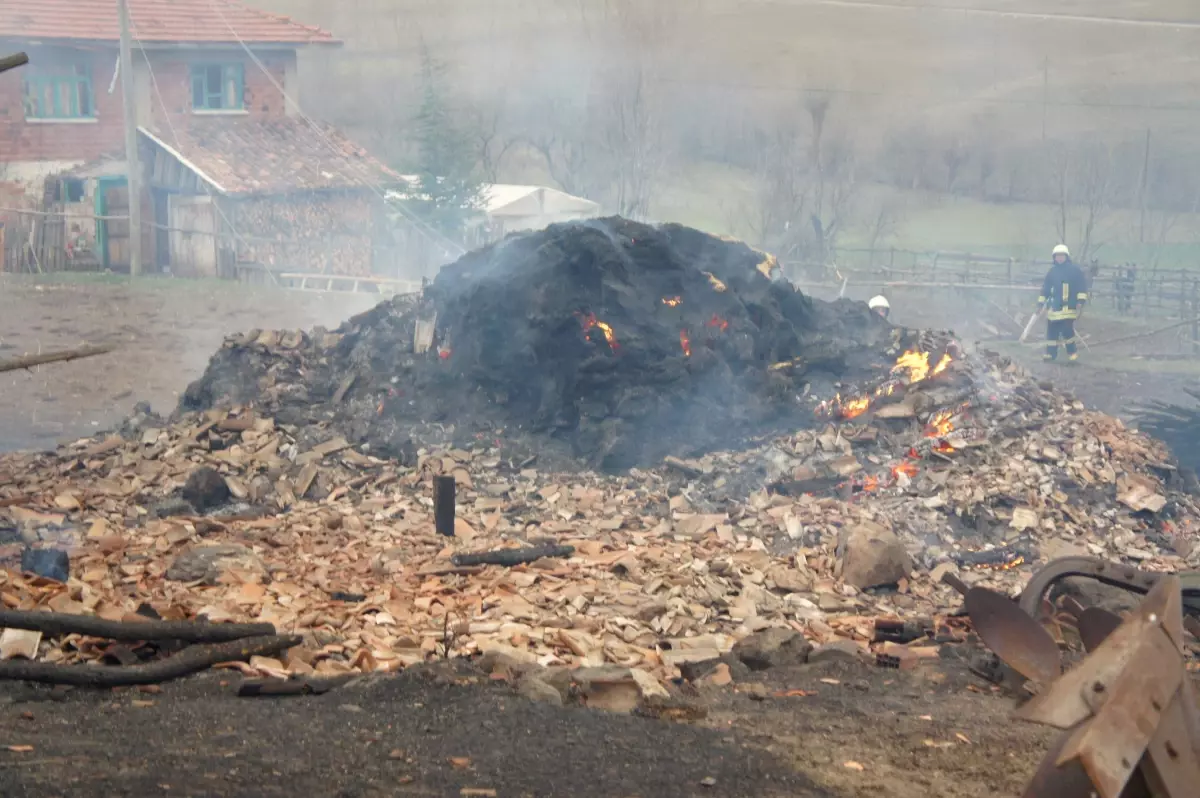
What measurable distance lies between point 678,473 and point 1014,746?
6788 mm

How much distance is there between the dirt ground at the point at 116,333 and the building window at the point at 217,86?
607 centimetres

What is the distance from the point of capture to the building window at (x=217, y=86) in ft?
89.5

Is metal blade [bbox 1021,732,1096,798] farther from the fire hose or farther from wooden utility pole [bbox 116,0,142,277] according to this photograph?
wooden utility pole [bbox 116,0,142,277]

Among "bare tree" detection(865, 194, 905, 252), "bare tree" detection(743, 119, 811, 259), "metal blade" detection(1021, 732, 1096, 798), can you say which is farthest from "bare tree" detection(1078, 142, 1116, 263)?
"metal blade" detection(1021, 732, 1096, 798)

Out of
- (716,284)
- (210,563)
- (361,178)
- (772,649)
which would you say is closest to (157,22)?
(361,178)

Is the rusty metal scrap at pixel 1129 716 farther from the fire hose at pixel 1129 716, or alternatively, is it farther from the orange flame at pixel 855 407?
the orange flame at pixel 855 407

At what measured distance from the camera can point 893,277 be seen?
27297 mm

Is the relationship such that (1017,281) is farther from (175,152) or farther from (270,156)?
(175,152)

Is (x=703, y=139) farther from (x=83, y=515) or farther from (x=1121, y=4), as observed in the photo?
(x=83, y=515)

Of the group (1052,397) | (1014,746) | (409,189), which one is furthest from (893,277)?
(1014,746)

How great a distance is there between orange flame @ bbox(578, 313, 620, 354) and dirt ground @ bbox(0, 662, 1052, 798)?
6879 millimetres

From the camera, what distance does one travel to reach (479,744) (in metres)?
4.32

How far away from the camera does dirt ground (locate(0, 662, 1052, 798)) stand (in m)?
3.80

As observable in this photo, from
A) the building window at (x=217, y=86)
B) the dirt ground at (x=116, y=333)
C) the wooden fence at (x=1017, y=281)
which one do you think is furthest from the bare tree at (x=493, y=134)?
the dirt ground at (x=116, y=333)
